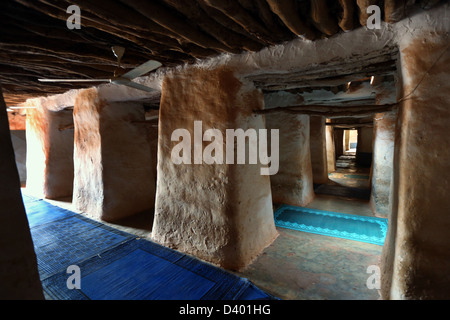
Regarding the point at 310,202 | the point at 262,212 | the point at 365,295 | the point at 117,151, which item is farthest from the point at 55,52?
the point at 310,202

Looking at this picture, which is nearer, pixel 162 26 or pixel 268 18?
pixel 268 18

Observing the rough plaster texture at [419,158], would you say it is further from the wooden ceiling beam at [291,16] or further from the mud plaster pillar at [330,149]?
the mud plaster pillar at [330,149]

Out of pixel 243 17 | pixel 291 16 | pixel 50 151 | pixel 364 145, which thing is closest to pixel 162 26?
pixel 243 17

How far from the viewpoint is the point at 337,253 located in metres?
3.87

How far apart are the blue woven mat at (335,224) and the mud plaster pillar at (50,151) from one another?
7502 mm

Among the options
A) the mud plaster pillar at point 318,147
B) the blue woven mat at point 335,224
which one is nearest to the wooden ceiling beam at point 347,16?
the blue woven mat at point 335,224

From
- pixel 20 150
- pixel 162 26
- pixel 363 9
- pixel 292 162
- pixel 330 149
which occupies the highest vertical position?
pixel 162 26

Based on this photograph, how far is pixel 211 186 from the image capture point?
3688mm

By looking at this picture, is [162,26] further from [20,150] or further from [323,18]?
[20,150]

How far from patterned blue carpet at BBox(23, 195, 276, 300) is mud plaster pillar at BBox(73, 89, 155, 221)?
35.0 inches

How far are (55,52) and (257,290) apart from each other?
14.7 ft

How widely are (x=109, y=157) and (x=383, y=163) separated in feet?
24.1

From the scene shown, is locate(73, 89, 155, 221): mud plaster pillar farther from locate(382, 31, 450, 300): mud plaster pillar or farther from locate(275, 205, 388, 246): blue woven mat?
locate(382, 31, 450, 300): mud plaster pillar

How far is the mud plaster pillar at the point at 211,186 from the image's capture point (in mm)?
3527
